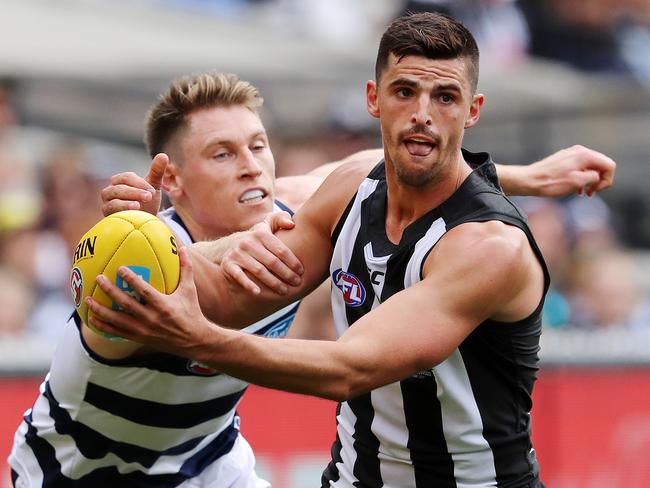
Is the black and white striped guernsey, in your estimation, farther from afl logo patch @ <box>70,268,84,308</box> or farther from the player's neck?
afl logo patch @ <box>70,268,84,308</box>

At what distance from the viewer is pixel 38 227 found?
34.4 feet

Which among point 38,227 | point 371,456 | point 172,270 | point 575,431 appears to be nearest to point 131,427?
point 371,456

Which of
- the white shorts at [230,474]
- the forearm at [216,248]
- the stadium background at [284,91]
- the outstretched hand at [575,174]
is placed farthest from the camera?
the stadium background at [284,91]

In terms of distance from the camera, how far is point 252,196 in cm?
617

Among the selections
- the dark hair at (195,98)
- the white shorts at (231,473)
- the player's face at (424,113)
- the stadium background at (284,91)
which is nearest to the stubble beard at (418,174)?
the player's face at (424,113)

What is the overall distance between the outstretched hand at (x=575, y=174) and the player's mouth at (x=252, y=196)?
1.31 metres

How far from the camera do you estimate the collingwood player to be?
14.2 ft

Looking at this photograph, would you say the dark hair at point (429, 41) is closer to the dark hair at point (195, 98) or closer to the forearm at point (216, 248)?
the forearm at point (216, 248)

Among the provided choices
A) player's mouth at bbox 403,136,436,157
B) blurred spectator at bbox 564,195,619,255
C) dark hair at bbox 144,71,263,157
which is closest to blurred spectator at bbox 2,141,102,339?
dark hair at bbox 144,71,263,157

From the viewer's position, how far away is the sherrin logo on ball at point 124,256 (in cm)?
438

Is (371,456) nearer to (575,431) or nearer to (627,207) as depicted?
(575,431)

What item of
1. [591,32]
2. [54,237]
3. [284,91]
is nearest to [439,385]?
[54,237]

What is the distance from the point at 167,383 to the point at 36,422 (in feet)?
2.68

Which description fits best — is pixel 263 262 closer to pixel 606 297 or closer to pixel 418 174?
pixel 418 174
